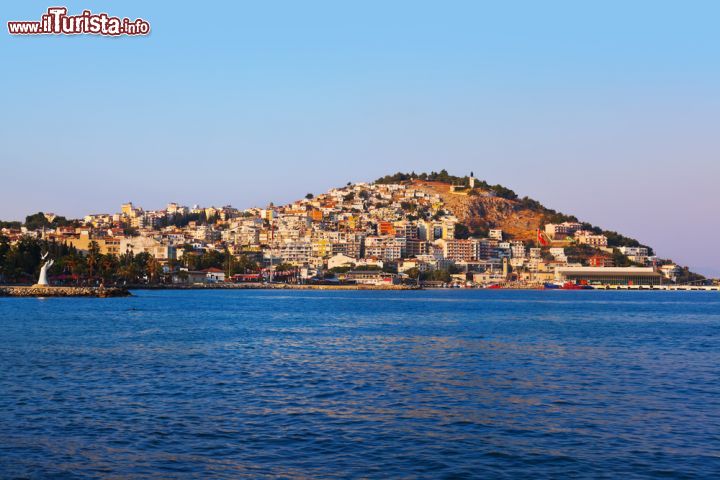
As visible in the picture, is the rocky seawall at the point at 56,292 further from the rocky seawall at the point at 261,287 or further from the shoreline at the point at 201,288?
the rocky seawall at the point at 261,287

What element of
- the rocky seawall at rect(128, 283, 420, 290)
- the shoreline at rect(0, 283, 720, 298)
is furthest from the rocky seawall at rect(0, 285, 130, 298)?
the rocky seawall at rect(128, 283, 420, 290)

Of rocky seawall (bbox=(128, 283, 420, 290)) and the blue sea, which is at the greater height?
rocky seawall (bbox=(128, 283, 420, 290))

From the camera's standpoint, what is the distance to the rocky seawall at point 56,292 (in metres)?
77.9

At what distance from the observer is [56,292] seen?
80000mm

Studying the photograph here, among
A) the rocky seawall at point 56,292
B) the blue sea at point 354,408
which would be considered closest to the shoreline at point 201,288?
the rocky seawall at point 56,292

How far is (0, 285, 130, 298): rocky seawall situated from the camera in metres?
77.9

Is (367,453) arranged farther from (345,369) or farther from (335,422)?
(345,369)

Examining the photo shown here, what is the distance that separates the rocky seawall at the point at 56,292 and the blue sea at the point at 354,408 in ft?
162

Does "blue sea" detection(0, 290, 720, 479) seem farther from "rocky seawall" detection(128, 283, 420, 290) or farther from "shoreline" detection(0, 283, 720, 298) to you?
"rocky seawall" detection(128, 283, 420, 290)

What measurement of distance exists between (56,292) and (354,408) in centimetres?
7003

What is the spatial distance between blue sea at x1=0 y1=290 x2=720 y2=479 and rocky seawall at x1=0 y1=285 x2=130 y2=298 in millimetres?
49430

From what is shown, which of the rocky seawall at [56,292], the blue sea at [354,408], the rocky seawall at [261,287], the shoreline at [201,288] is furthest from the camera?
the rocky seawall at [261,287]

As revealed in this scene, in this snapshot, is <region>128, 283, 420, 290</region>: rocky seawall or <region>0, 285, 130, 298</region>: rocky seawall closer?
<region>0, 285, 130, 298</region>: rocky seawall

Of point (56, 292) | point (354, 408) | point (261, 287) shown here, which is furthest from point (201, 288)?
point (354, 408)
